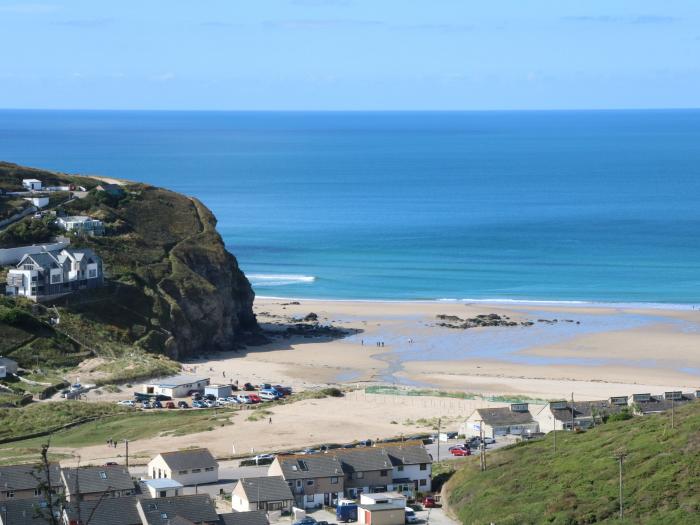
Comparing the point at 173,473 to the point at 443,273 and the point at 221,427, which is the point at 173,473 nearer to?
the point at 221,427

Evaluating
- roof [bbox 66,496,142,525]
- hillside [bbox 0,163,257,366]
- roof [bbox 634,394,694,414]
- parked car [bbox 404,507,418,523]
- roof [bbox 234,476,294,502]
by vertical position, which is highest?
hillside [bbox 0,163,257,366]

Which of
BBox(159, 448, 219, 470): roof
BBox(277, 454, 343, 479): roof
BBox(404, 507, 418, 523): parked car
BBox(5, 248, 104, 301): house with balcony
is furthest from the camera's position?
BBox(5, 248, 104, 301): house with balcony

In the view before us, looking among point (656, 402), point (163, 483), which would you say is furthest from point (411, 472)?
point (656, 402)

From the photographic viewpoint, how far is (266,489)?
1644 inches

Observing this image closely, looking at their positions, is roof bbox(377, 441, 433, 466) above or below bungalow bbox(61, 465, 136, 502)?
above

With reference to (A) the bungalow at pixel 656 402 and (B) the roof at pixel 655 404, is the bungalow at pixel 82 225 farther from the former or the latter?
(B) the roof at pixel 655 404

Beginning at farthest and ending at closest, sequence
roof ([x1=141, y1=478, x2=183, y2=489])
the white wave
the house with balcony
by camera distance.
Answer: the white wave < the house with balcony < roof ([x1=141, y1=478, x2=183, y2=489])

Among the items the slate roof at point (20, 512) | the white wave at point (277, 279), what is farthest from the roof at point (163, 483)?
the white wave at point (277, 279)

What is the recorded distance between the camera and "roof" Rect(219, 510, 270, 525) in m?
37.8

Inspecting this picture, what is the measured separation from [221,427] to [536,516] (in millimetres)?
22171

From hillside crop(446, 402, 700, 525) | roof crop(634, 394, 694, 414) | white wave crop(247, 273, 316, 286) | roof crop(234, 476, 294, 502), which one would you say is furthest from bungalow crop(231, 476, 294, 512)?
white wave crop(247, 273, 316, 286)

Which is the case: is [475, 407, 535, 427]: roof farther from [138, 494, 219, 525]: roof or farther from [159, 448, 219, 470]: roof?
[138, 494, 219, 525]: roof

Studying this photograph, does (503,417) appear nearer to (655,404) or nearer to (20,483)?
(655,404)

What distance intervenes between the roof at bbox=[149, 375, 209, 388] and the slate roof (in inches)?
1098
